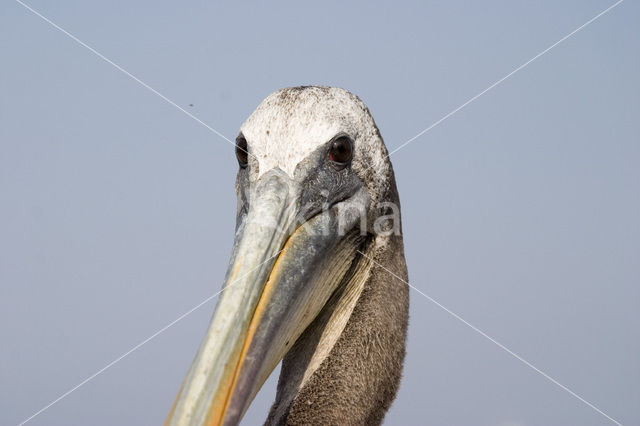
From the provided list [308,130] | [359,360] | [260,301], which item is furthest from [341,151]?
[359,360]

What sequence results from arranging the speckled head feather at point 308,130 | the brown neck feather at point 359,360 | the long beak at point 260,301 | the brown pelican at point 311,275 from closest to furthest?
the long beak at point 260,301 → the brown pelican at point 311,275 → the speckled head feather at point 308,130 → the brown neck feather at point 359,360

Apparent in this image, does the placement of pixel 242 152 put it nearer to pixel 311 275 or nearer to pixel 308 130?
pixel 308 130

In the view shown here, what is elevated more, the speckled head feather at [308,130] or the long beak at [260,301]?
the speckled head feather at [308,130]

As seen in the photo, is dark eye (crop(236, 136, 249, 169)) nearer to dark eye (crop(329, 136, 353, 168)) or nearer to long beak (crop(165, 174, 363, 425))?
long beak (crop(165, 174, 363, 425))

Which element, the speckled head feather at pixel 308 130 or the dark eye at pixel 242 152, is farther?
the dark eye at pixel 242 152

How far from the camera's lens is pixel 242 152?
17.6 ft

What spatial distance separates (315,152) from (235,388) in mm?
1601

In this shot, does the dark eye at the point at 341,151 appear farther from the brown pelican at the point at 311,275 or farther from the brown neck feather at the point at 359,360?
the brown neck feather at the point at 359,360

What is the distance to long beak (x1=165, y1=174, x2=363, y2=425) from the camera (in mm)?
4270

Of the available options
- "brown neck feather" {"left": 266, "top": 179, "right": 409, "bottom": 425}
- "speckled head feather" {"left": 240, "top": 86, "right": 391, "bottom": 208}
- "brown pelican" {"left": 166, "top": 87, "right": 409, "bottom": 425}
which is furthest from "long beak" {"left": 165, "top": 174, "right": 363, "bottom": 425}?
"brown neck feather" {"left": 266, "top": 179, "right": 409, "bottom": 425}

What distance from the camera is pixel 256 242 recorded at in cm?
470

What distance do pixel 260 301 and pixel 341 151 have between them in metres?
1.21

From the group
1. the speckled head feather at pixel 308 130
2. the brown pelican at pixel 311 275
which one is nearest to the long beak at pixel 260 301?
the brown pelican at pixel 311 275

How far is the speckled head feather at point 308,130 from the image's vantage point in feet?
16.9
